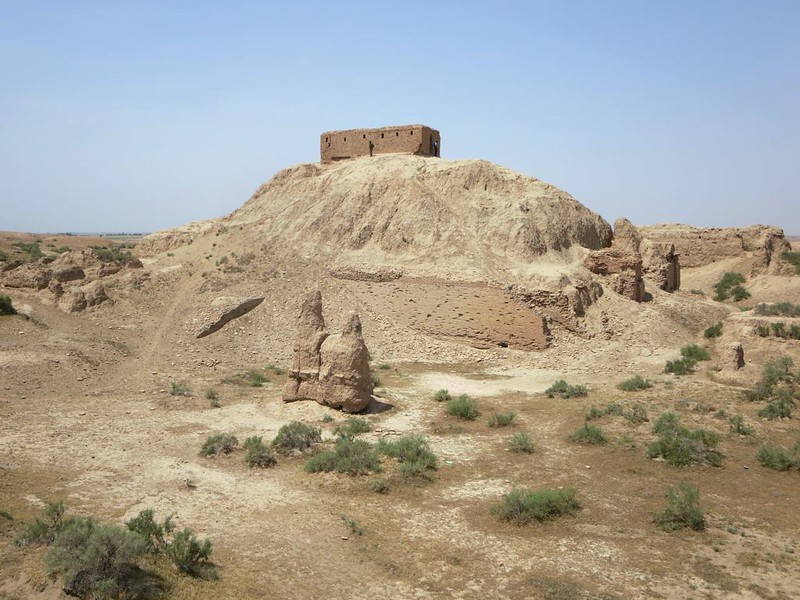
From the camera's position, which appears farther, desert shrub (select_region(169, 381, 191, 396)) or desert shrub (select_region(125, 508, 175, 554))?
desert shrub (select_region(169, 381, 191, 396))

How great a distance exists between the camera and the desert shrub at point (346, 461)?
A: 33.9 ft

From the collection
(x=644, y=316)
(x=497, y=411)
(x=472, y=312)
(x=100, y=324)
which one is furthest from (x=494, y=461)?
(x=100, y=324)

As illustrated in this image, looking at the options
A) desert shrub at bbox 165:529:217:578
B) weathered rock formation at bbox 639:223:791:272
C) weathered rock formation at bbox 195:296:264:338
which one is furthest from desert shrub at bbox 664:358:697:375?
weathered rock formation at bbox 639:223:791:272

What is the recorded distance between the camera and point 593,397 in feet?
50.4

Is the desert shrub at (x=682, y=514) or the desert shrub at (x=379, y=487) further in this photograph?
the desert shrub at (x=379, y=487)

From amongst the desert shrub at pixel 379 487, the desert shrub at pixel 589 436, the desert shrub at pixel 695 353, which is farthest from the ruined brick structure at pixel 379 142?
the desert shrub at pixel 379 487

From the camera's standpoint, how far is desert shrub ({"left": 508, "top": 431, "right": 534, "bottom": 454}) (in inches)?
459

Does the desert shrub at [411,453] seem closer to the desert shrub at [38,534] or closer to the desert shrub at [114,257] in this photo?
the desert shrub at [38,534]

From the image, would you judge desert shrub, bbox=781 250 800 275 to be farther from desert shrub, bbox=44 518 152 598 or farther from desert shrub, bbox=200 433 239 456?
desert shrub, bbox=44 518 152 598

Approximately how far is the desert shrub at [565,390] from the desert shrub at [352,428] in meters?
5.46

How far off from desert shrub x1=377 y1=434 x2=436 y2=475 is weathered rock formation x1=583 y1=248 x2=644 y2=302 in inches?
554

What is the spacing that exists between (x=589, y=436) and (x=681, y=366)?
6.94 meters

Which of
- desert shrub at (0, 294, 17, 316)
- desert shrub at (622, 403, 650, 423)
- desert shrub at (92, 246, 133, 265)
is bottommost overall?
desert shrub at (622, 403, 650, 423)

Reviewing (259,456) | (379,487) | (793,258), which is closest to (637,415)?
(379,487)
